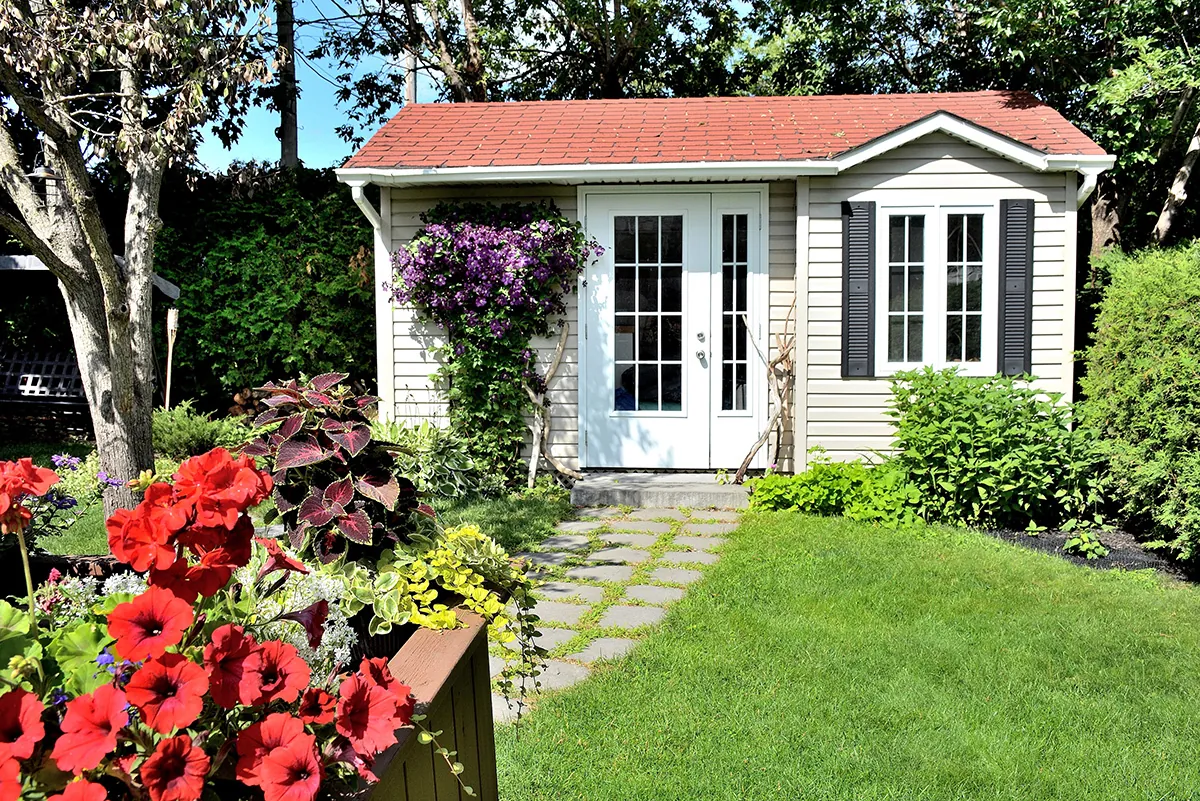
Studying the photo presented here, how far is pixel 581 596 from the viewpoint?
4.75 metres

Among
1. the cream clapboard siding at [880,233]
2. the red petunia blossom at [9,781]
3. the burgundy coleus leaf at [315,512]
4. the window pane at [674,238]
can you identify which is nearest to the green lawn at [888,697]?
the burgundy coleus leaf at [315,512]

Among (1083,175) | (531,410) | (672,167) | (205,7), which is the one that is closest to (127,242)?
(205,7)

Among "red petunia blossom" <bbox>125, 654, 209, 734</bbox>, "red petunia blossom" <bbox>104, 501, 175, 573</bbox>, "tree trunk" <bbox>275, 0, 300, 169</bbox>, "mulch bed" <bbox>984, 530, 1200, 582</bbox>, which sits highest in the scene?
"tree trunk" <bbox>275, 0, 300, 169</bbox>

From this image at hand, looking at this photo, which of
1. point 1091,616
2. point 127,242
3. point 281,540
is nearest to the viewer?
point 281,540

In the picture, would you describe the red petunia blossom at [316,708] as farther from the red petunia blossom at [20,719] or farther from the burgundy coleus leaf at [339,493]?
the burgundy coleus leaf at [339,493]

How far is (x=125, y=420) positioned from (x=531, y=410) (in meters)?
3.43

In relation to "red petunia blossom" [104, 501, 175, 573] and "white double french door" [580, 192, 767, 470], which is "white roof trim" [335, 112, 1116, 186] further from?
"red petunia blossom" [104, 501, 175, 573]

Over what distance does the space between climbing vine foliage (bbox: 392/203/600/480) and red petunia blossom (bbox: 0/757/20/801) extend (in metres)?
6.56

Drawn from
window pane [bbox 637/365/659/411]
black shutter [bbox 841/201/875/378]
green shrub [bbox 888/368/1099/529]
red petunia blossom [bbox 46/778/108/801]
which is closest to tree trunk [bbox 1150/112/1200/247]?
black shutter [bbox 841/201/875/378]

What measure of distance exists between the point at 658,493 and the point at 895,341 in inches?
92.4

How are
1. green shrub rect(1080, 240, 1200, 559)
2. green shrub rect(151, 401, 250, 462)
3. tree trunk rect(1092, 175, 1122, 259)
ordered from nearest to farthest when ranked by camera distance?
green shrub rect(1080, 240, 1200, 559)
green shrub rect(151, 401, 250, 462)
tree trunk rect(1092, 175, 1122, 259)

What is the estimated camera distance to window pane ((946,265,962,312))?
738 cm

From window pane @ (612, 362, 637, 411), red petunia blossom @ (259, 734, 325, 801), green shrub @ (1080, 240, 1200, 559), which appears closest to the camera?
red petunia blossom @ (259, 734, 325, 801)

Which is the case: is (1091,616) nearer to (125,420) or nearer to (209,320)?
(125,420)
